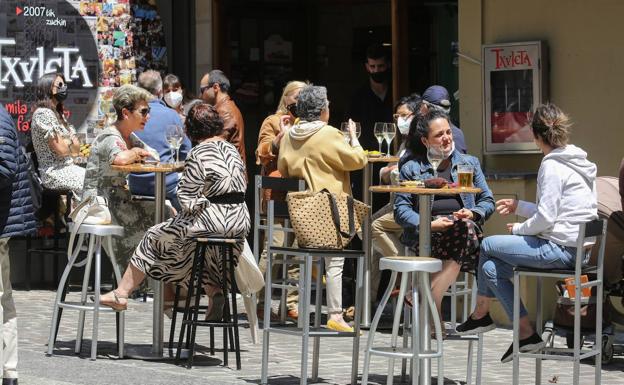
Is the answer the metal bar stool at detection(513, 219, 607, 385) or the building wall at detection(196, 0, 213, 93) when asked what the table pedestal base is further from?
the building wall at detection(196, 0, 213, 93)

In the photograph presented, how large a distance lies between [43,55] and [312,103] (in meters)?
4.52

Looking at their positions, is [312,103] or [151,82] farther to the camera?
[151,82]

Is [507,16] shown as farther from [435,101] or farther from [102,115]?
[102,115]

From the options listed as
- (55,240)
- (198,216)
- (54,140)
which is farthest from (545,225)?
(55,240)

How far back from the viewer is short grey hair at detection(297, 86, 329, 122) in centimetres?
1019

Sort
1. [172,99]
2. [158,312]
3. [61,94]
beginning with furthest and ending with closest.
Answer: [172,99] < [61,94] < [158,312]

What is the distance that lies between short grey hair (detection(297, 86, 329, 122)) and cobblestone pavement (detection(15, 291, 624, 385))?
5.40ft

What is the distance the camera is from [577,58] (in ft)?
36.8

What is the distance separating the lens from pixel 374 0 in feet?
49.2

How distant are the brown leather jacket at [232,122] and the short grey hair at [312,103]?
1.94 metres

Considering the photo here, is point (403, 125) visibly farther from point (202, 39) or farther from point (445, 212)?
point (202, 39)

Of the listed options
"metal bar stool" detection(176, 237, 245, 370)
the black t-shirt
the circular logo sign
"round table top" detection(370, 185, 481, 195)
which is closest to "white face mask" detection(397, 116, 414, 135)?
the black t-shirt

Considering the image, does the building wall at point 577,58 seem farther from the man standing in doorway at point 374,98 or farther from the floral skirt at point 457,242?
the floral skirt at point 457,242

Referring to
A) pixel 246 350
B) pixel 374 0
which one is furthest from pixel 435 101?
pixel 374 0
